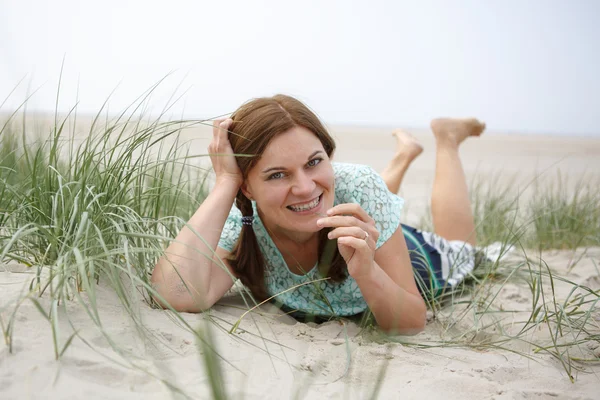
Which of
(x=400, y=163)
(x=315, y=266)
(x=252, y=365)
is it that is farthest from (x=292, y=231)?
Result: (x=400, y=163)

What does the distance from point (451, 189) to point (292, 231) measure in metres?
1.71

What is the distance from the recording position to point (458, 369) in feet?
5.77

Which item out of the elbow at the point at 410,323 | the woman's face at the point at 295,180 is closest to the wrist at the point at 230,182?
the woman's face at the point at 295,180

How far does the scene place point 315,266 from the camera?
239 cm

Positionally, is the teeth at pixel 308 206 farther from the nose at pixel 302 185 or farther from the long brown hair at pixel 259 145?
the long brown hair at pixel 259 145

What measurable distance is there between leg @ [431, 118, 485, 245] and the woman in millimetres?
1086

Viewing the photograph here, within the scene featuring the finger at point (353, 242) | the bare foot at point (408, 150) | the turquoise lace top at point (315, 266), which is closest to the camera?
the finger at point (353, 242)

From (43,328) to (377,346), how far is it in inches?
41.9

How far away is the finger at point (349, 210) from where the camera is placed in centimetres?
198

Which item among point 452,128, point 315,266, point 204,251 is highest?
point 452,128

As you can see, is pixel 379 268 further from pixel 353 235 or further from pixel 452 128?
pixel 452 128

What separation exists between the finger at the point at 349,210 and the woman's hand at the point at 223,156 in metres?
0.48

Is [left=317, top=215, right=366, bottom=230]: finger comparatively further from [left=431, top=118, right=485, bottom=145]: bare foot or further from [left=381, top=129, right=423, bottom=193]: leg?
[left=431, top=118, right=485, bottom=145]: bare foot

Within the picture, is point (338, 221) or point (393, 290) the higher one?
point (338, 221)
